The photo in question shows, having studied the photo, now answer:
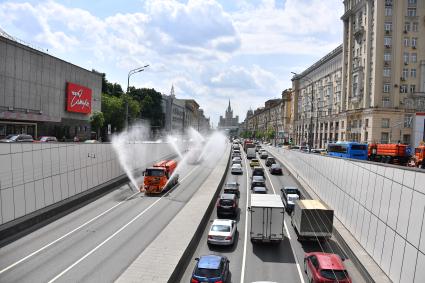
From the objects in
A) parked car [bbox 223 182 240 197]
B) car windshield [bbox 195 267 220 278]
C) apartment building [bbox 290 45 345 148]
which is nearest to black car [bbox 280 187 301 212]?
parked car [bbox 223 182 240 197]

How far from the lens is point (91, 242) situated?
24.3 m

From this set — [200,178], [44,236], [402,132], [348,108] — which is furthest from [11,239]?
[348,108]

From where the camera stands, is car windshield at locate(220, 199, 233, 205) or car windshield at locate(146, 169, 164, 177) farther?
car windshield at locate(146, 169, 164, 177)

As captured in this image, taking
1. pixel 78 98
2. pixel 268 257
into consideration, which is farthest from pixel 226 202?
pixel 78 98

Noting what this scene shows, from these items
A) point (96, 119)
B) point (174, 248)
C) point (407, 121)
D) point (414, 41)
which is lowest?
point (174, 248)

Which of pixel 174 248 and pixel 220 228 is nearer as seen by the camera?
pixel 174 248

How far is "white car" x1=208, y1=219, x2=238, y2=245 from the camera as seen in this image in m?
24.8

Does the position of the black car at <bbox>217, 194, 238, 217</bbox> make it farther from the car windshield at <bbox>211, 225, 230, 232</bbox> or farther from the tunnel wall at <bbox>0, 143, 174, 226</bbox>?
the tunnel wall at <bbox>0, 143, 174, 226</bbox>

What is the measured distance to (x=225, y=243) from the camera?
2475 cm

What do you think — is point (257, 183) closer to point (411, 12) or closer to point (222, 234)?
point (222, 234)

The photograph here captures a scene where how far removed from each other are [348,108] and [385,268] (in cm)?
6822

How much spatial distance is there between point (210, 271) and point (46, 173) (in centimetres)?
1622

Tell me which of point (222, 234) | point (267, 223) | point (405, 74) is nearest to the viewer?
point (222, 234)

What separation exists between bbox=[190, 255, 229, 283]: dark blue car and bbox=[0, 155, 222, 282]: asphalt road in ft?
13.0
